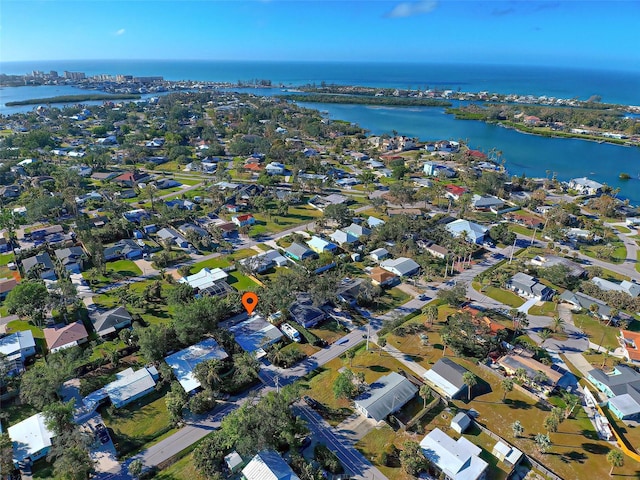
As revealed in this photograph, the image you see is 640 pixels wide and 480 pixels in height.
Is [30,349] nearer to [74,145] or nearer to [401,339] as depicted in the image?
[401,339]

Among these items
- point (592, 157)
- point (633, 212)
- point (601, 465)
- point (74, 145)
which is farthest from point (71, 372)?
point (592, 157)

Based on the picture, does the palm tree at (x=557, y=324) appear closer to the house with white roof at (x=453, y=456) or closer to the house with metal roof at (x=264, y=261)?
the house with white roof at (x=453, y=456)

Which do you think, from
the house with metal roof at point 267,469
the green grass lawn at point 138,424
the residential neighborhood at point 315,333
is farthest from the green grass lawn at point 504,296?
the green grass lawn at point 138,424

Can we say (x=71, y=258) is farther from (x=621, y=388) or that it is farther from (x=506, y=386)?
(x=621, y=388)

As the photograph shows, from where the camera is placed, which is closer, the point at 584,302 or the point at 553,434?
the point at 553,434

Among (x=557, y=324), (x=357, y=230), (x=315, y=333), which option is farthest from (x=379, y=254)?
(x=557, y=324)

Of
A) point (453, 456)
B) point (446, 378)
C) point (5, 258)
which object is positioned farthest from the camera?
point (5, 258)
